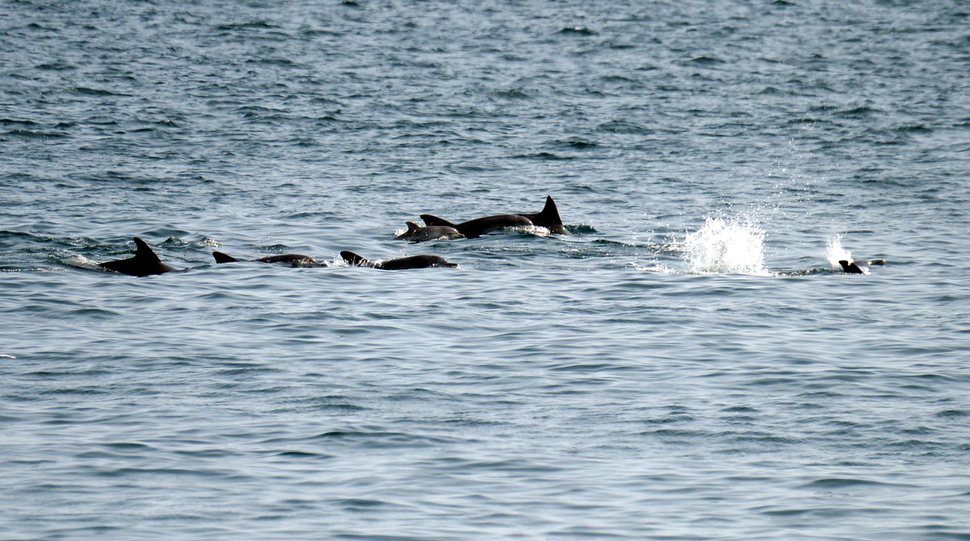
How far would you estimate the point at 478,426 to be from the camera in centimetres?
1068

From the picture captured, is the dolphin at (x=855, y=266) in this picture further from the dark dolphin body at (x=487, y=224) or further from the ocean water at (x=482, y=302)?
the dark dolphin body at (x=487, y=224)

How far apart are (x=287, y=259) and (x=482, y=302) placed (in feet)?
13.7

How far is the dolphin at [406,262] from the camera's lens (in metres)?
19.2

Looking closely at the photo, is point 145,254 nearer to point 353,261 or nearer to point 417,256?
point 353,261

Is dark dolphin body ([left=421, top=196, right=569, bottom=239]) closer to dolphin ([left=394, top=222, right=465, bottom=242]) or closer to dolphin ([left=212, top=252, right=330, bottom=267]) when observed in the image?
dolphin ([left=394, top=222, right=465, bottom=242])

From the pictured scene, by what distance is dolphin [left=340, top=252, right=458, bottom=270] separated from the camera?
19.2 meters

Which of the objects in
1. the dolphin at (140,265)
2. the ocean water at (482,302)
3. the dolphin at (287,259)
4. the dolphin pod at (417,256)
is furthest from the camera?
the dolphin at (287,259)

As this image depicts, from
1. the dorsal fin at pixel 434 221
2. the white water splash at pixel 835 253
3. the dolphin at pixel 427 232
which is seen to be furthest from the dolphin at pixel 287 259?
the white water splash at pixel 835 253

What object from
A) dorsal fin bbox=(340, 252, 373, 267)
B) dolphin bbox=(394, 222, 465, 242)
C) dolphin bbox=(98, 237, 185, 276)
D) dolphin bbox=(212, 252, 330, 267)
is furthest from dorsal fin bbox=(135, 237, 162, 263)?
dolphin bbox=(394, 222, 465, 242)

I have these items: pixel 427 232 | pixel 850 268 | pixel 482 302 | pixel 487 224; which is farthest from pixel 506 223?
pixel 850 268

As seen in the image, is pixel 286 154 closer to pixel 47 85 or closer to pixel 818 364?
pixel 47 85

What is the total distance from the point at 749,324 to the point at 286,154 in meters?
18.2

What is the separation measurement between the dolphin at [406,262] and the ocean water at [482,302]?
27cm

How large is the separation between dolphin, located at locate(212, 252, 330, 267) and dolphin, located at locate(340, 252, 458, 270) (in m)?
0.41
